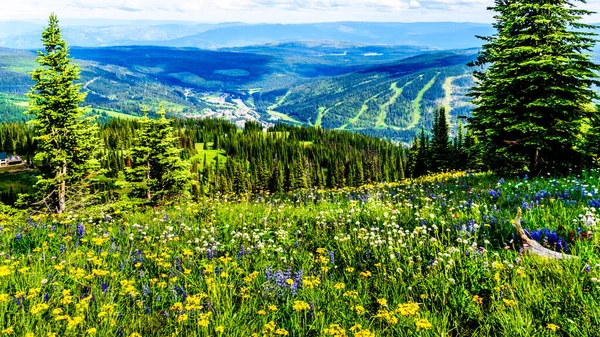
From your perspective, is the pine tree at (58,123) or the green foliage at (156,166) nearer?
the pine tree at (58,123)

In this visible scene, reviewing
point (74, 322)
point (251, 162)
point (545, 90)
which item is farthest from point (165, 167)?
point (251, 162)

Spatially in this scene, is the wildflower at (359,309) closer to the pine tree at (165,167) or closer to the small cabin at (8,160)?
the pine tree at (165,167)

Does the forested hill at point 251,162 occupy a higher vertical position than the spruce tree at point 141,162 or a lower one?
lower

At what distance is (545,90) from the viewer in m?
16.7

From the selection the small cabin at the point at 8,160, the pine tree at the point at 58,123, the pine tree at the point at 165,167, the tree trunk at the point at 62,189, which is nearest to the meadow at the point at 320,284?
the tree trunk at the point at 62,189

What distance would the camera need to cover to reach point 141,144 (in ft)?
129

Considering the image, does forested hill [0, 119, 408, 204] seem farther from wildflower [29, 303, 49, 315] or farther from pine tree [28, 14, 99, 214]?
wildflower [29, 303, 49, 315]

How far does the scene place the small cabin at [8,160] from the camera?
157675mm

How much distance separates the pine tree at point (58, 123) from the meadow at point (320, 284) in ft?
66.1

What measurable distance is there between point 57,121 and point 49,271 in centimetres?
2453

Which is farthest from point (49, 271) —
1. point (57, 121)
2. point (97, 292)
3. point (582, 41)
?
point (57, 121)

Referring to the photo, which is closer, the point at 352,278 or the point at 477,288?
the point at 477,288

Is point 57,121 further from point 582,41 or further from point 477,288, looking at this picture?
point 582,41

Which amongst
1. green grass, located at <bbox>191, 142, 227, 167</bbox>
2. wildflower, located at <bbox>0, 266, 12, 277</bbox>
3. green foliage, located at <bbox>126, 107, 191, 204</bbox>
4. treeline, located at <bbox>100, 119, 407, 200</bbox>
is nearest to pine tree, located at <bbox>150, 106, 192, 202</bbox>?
green foliage, located at <bbox>126, 107, 191, 204</bbox>
